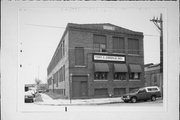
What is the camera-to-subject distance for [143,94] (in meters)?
4.89

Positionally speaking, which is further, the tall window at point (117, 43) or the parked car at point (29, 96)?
the tall window at point (117, 43)

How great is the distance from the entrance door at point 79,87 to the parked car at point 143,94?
2.55 ft

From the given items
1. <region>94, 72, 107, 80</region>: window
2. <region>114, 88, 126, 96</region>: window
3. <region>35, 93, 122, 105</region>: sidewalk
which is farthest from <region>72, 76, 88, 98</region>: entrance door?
<region>114, 88, 126, 96</region>: window

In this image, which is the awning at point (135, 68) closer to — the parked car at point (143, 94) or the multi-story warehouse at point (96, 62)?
the multi-story warehouse at point (96, 62)

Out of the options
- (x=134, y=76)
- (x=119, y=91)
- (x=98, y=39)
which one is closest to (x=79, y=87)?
(x=119, y=91)

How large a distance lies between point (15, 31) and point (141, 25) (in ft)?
7.90

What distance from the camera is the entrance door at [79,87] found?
4.79 meters

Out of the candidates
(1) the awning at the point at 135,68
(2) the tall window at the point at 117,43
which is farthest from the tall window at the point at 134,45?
(1) the awning at the point at 135,68

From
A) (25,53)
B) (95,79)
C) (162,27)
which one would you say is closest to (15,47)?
(25,53)

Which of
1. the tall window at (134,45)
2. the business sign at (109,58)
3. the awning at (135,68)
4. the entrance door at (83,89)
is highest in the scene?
the tall window at (134,45)

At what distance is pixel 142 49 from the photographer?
492cm

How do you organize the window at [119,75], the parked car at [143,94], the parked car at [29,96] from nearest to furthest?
1. the parked car at [29,96]
2. the parked car at [143,94]
3. the window at [119,75]

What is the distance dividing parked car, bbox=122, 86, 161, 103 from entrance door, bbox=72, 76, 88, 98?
2.55 ft

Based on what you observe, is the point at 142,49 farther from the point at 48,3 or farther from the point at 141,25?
the point at 48,3
